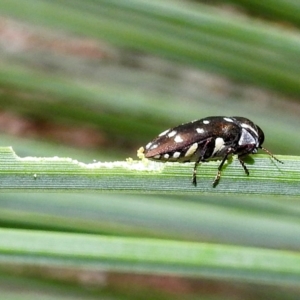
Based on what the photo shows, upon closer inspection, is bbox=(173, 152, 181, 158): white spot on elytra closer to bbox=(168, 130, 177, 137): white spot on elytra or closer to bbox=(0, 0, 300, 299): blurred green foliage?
bbox=(168, 130, 177, 137): white spot on elytra

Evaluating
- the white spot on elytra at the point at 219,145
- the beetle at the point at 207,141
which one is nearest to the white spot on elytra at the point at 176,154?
the beetle at the point at 207,141

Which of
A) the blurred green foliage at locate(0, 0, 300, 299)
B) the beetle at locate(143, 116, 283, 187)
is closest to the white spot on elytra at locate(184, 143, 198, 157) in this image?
the beetle at locate(143, 116, 283, 187)

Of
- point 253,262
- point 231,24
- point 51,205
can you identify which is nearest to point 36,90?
point 51,205

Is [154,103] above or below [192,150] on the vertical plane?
above

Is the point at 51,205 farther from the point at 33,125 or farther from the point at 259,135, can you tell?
the point at 33,125

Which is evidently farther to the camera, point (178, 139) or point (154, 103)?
point (154, 103)

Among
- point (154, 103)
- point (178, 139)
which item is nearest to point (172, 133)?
point (178, 139)

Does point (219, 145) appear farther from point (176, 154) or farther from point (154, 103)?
point (154, 103)

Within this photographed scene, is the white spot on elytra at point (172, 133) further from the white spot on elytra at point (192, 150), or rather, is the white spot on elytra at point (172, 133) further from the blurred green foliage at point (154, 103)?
the blurred green foliage at point (154, 103)
